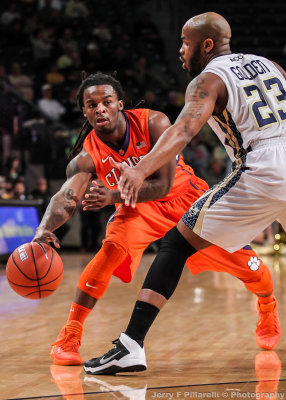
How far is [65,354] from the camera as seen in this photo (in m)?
3.65

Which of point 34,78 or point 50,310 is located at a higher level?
point 34,78

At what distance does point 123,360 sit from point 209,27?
1703mm

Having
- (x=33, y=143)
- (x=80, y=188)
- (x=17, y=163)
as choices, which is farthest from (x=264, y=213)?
(x=33, y=143)

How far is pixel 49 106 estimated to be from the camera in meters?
13.0

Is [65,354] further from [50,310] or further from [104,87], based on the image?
[50,310]

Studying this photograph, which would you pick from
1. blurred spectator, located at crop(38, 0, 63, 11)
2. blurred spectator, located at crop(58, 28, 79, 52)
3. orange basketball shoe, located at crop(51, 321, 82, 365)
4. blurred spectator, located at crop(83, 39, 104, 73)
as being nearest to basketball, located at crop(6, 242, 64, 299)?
orange basketball shoe, located at crop(51, 321, 82, 365)

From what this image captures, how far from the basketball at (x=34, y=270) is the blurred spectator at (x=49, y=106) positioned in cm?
950

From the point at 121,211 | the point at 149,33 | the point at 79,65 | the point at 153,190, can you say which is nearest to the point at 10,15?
the point at 79,65

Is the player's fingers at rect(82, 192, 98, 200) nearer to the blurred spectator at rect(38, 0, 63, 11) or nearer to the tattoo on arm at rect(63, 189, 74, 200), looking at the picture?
the tattoo on arm at rect(63, 189, 74, 200)

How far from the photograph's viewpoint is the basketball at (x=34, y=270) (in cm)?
357

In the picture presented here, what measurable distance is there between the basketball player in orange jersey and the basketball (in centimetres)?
9

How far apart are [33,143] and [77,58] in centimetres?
332

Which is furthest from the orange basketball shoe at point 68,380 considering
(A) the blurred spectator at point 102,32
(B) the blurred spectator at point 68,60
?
(A) the blurred spectator at point 102,32

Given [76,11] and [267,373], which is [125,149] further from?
[76,11]
